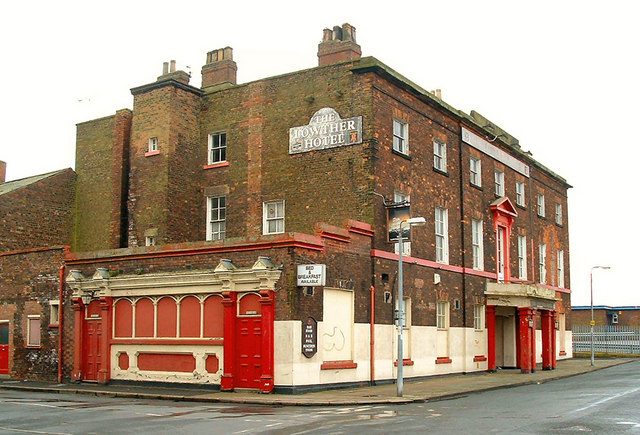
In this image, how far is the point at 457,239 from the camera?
110ft

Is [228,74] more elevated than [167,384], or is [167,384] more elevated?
[228,74]

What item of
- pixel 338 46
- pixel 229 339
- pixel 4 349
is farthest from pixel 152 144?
pixel 229 339

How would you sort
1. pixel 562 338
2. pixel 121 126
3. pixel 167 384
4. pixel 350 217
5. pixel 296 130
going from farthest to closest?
pixel 562 338 → pixel 121 126 → pixel 296 130 → pixel 350 217 → pixel 167 384

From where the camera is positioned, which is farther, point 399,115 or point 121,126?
point 121,126

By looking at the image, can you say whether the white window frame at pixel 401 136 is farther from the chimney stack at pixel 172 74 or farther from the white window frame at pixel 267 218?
the chimney stack at pixel 172 74

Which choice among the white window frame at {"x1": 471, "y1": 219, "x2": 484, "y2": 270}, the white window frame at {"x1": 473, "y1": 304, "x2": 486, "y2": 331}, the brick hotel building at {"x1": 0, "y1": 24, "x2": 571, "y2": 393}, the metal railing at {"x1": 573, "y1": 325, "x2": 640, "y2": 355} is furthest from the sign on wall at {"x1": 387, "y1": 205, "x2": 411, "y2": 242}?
the metal railing at {"x1": 573, "y1": 325, "x2": 640, "y2": 355}

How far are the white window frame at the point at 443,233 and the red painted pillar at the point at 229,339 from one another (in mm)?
11205

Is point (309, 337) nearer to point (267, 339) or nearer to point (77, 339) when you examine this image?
point (267, 339)

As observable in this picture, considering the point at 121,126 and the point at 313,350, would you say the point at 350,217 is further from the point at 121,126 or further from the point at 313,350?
the point at 121,126

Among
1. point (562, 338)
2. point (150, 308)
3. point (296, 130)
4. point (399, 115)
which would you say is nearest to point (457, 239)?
point (399, 115)

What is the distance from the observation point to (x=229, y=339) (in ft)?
79.2

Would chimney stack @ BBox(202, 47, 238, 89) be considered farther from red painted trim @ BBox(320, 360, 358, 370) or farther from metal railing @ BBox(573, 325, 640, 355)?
metal railing @ BBox(573, 325, 640, 355)

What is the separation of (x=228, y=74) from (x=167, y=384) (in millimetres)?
14363

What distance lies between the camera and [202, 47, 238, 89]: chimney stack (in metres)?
34.0
